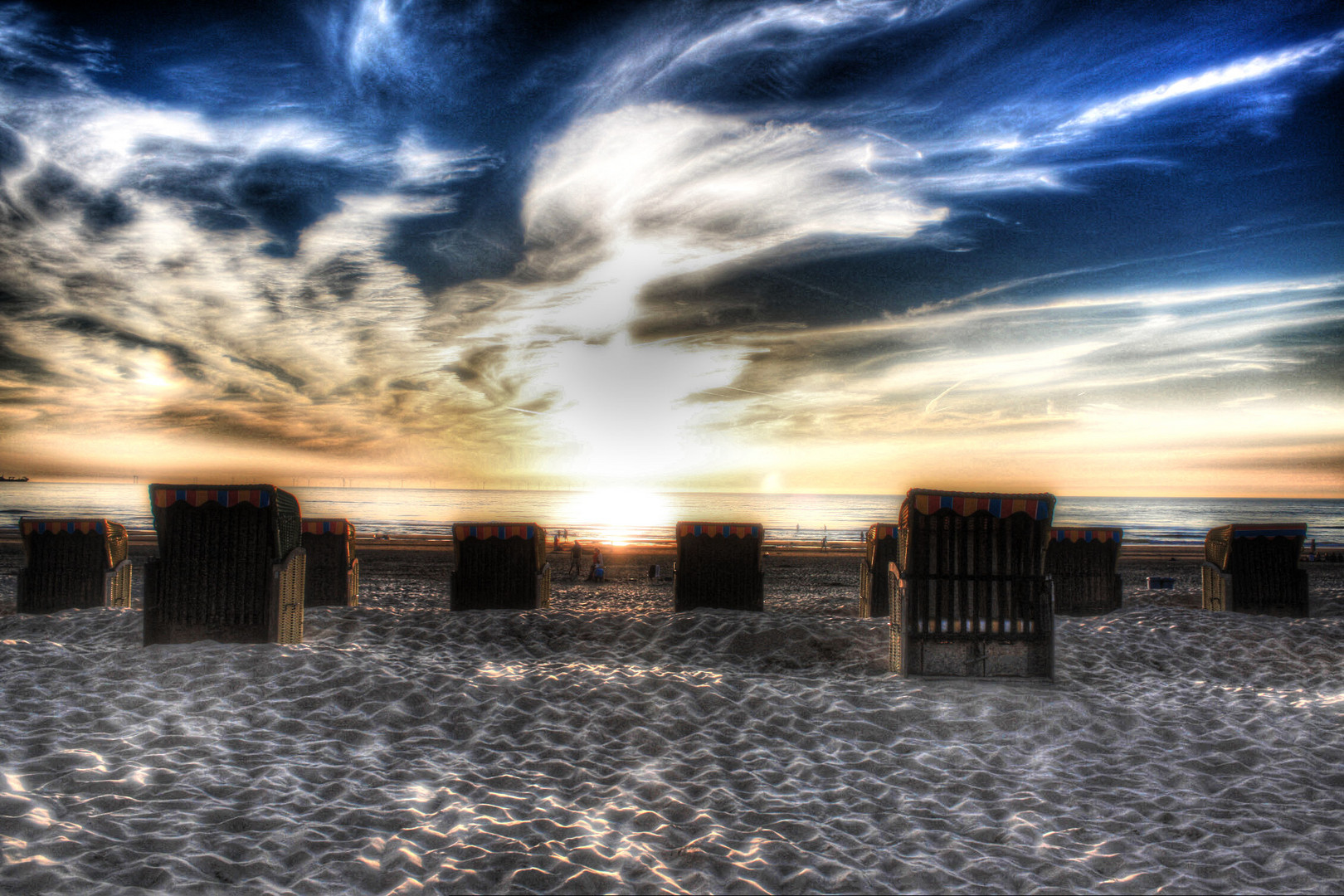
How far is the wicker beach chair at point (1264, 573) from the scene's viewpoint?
13367 millimetres

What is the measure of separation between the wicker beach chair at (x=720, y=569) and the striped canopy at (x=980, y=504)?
4.62 m

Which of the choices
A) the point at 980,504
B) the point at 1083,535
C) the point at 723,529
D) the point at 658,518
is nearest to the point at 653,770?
the point at 980,504

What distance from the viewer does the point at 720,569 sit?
1288 cm

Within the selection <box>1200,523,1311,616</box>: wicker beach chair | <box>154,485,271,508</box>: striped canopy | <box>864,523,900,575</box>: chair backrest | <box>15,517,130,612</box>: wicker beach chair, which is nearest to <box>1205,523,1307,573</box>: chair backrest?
<box>1200,523,1311,616</box>: wicker beach chair

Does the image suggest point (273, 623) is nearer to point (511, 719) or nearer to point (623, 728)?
point (511, 719)

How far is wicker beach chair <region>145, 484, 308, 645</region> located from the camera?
344 inches

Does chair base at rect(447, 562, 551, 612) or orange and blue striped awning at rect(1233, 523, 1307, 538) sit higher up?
orange and blue striped awning at rect(1233, 523, 1307, 538)

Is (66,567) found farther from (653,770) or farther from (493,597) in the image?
(653,770)

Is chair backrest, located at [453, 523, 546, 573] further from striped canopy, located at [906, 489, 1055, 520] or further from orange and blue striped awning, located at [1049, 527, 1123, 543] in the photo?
orange and blue striped awning, located at [1049, 527, 1123, 543]

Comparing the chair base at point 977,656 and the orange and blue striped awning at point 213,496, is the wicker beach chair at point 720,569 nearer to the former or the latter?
the chair base at point 977,656

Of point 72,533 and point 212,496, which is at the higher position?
point 212,496

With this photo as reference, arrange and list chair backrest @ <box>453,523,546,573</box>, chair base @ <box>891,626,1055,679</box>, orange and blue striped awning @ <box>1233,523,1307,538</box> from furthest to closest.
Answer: orange and blue striped awning @ <box>1233,523,1307,538</box>
chair backrest @ <box>453,523,546,573</box>
chair base @ <box>891,626,1055,679</box>

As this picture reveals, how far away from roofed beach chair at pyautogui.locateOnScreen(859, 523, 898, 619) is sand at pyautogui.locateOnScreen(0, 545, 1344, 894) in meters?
3.22

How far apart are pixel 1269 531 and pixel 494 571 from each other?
1551 cm
